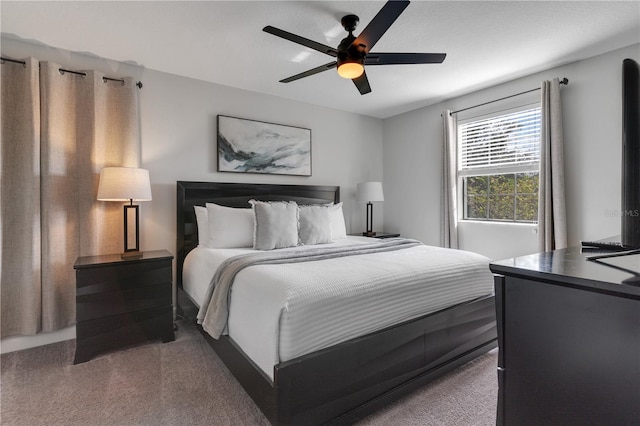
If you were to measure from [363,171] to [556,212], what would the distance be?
250 centimetres

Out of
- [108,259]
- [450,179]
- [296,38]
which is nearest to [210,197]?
[108,259]

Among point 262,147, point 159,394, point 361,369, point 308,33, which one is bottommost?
point 159,394

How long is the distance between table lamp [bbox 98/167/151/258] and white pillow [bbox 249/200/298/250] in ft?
3.22

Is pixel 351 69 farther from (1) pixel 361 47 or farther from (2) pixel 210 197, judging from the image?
(2) pixel 210 197

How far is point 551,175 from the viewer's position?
2.96 metres

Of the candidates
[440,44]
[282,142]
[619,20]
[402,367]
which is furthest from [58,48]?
[619,20]

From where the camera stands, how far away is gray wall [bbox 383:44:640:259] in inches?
106

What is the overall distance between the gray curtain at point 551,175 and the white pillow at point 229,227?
113 inches

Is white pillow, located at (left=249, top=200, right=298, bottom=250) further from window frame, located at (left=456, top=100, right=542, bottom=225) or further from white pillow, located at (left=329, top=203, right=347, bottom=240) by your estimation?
window frame, located at (left=456, top=100, right=542, bottom=225)

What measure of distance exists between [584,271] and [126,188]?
9.49 ft

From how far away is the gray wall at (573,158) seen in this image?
269 cm

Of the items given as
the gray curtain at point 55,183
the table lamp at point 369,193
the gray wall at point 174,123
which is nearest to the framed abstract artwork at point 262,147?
the gray wall at point 174,123

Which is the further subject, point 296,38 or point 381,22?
point 296,38

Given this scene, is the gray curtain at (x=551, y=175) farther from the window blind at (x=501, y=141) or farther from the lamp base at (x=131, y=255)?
the lamp base at (x=131, y=255)
